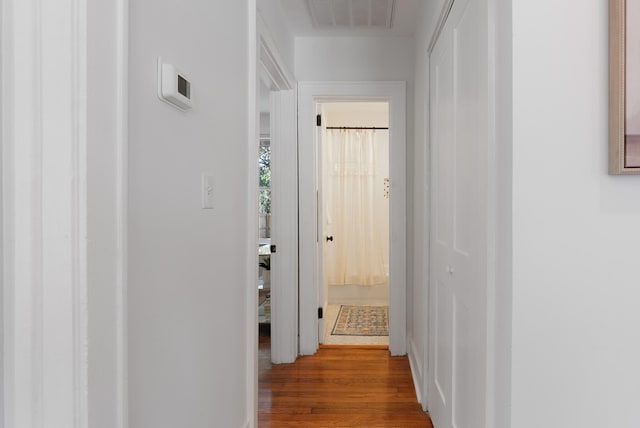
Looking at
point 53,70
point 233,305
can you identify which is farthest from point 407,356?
point 53,70

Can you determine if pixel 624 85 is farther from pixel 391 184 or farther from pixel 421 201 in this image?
pixel 391 184

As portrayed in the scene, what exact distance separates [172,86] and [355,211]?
3883 mm

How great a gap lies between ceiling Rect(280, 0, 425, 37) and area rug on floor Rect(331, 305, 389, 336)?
8.50 ft

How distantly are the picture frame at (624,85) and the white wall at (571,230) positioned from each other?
2 centimetres

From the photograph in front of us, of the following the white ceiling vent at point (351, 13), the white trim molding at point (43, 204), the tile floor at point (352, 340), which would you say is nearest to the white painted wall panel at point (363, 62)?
the white ceiling vent at point (351, 13)

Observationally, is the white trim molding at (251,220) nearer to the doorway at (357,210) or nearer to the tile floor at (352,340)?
the tile floor at (352,340)

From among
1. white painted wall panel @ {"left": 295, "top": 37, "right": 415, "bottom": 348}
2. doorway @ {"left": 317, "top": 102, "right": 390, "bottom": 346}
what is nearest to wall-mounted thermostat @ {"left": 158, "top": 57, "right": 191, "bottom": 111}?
white painted wall panel @ {"left": 295, "top": 37, "right": 415, "bottom": 348}

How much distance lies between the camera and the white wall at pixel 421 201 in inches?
91.8

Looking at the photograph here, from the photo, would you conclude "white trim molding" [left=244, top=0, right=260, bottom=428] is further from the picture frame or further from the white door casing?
the picture frame

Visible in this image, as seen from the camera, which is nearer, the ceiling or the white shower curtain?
the ceiling

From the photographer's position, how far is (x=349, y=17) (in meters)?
2.73

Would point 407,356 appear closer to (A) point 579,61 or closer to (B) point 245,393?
(B) point 245,393

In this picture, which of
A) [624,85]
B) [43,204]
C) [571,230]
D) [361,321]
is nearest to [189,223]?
[43,204]

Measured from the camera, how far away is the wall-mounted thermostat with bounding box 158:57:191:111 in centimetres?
98
